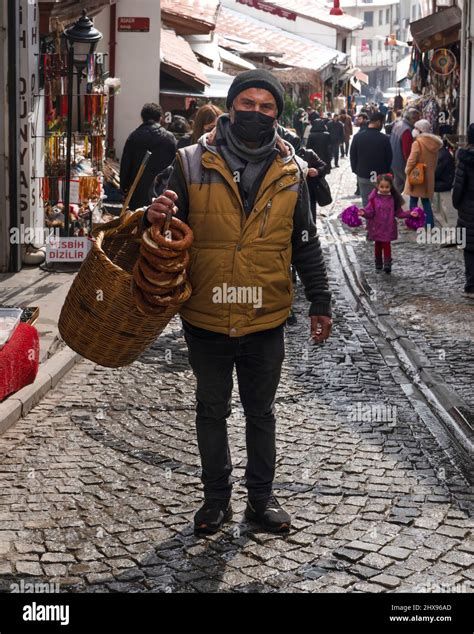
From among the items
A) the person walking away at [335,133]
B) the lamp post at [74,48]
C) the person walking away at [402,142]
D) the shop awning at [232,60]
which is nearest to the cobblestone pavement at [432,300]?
the person walking away at [402,142]

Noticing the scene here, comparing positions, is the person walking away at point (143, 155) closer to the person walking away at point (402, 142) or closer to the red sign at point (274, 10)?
the person walking away at point (402, 142)

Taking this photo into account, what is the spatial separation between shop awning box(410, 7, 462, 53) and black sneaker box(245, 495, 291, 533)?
65.2ft

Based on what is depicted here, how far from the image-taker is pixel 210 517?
5949mm

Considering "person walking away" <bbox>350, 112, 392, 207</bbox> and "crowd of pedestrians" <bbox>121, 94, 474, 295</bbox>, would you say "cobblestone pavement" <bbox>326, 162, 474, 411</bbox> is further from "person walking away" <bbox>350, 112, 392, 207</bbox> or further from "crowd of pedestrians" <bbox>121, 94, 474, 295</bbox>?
"person walking away" <bbox>350, 112, 392, 207</bbox>

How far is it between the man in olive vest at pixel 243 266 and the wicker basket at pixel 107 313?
0.24 meters

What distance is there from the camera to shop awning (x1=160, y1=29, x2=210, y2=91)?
82.6 ft

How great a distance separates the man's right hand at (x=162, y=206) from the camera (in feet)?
17.8

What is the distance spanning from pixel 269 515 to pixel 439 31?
20.2m

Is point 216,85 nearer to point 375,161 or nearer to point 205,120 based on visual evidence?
point 375,161
